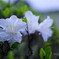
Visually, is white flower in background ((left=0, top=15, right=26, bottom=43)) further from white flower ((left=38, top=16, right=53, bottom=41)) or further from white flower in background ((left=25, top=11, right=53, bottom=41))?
white flower ((left=38, top=16, right=53, bottom=41))

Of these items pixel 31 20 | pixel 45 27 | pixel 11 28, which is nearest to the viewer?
pixel 11 28

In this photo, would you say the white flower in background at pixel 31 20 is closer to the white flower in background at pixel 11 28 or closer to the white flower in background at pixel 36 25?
the white flower in background at pixel 36 25

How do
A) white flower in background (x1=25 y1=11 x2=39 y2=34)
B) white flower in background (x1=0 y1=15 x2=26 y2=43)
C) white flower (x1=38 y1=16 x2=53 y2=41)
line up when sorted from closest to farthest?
white flower in background (x1=0 y1=15 x2=26 y2=43), white flower in background (x1=25 y1=11 x2=39 y2=34), white flower (x1=38 y1=16 x2=53 y2=41)

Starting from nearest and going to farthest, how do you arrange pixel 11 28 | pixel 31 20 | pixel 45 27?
pixel 11 28 < pixel 31 20 < pixel 45 27

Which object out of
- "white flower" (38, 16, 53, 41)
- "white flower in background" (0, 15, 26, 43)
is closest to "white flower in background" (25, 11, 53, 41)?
"white flower" (38, 16, 53, 41)

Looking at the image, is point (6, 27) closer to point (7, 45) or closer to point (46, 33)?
point (7, 45)

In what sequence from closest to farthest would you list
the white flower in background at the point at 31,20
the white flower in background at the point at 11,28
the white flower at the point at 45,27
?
1. the white flower in background at the point at 11,28
2. the white flower in background at the point at 31,20
3. the white flower at the point at 45,27

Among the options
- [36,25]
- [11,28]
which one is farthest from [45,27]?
[11,28]

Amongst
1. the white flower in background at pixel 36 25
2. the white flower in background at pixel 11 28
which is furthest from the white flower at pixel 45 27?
the white flower in background at pixel 11 28

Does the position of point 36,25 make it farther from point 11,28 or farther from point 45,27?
point 11,28
